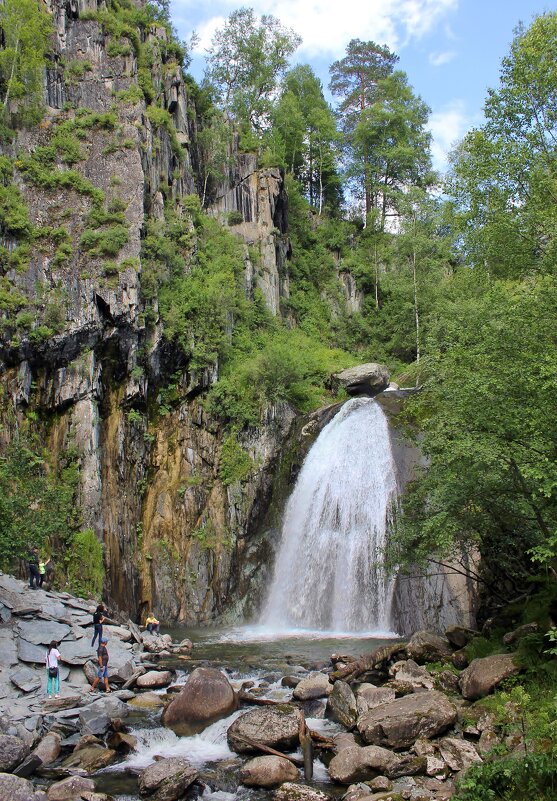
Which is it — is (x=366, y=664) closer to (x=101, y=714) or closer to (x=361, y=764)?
(x=361, y=764)

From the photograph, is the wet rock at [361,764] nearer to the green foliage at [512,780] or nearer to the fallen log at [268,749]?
the fallen log at [268,749]

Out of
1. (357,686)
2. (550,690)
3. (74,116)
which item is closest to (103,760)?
(357,686)

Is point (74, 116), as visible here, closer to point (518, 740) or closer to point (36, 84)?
point (36, 84)

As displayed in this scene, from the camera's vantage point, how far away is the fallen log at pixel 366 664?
1303 centimetres

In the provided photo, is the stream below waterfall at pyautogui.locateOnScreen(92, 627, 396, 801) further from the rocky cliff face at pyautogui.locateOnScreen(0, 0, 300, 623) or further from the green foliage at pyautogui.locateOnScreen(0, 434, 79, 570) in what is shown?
the green foliage at pyautogui.locateOnScreen(0, 434, 79, 570)

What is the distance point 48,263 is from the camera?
24438 millimetres

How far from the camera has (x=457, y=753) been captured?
8.94 m

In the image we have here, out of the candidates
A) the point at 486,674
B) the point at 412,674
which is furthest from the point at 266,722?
the point at 486,674

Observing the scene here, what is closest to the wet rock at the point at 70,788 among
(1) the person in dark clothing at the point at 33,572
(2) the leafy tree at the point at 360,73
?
(1) the person in dark clothing at the point at 33,572

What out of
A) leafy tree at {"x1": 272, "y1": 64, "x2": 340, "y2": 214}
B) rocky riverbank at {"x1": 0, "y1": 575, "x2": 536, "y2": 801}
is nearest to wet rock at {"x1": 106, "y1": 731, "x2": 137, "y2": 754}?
rocky riverbank at {"x1": 0, "y1": 575, "x2": 536, "y2": 801}

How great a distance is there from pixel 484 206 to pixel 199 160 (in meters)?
26.3

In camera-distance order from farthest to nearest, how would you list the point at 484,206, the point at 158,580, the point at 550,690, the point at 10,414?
the point at 158,580, the point at 10,414, the point at 484,206, the point at 550,690

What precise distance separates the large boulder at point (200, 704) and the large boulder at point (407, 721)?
2.80 metres

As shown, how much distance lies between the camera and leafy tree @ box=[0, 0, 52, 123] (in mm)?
28062
